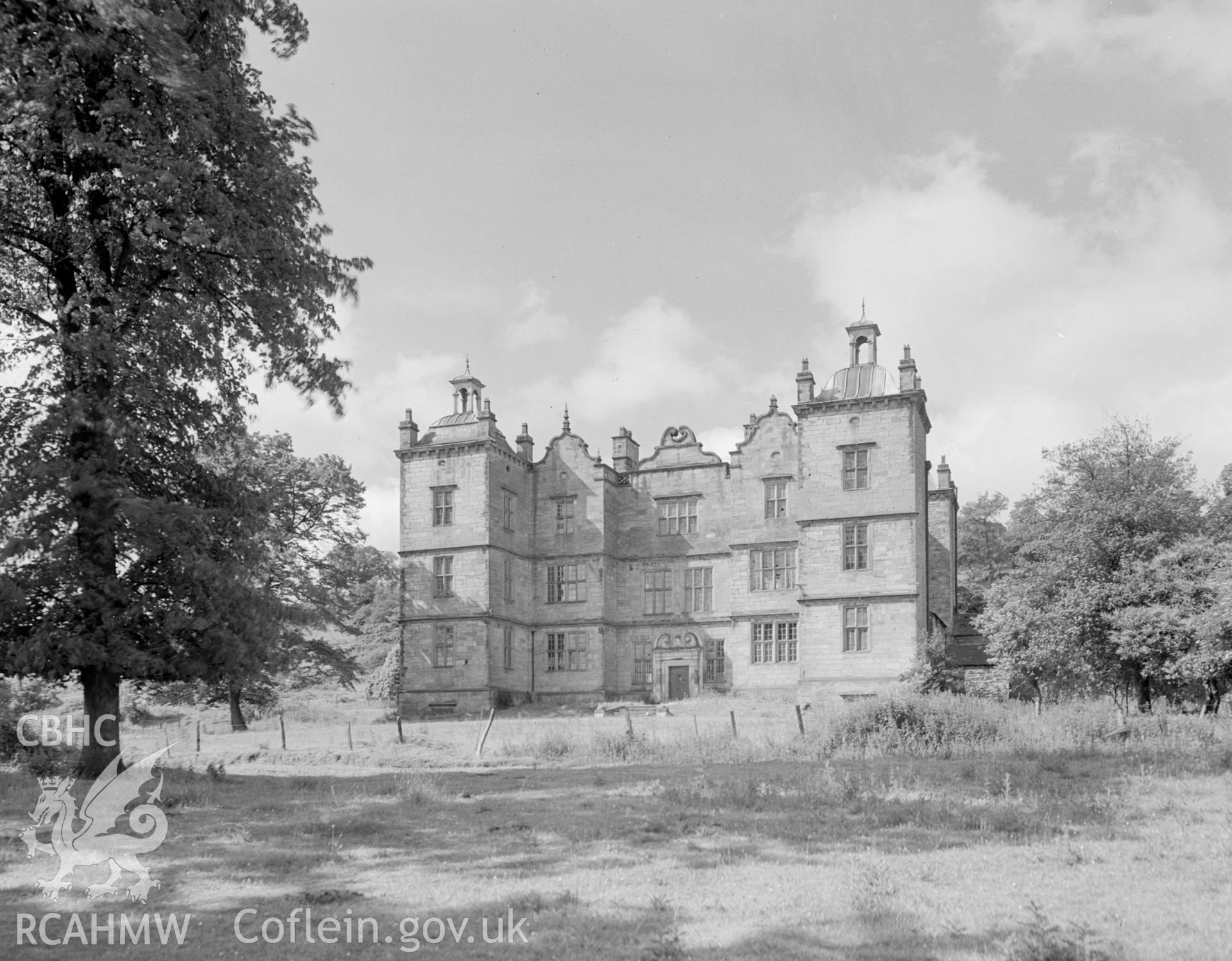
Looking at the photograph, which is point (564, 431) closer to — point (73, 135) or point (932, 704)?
point (932, 704)

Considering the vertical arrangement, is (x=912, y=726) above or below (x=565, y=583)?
below

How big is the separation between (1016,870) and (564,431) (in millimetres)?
36506

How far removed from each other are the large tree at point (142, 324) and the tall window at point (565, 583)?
27.2 meters

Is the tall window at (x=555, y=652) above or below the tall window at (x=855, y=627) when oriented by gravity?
below

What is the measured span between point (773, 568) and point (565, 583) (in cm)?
847

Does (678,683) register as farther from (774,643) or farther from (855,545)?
(855,545)

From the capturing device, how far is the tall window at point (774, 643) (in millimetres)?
40125

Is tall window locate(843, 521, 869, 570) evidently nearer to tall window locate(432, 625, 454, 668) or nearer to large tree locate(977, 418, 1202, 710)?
large tree locate(977, 418, 1202, 710)

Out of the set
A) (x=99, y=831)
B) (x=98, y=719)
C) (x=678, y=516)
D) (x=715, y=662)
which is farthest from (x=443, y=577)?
(x=99, y=831)

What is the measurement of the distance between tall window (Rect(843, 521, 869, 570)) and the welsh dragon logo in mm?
26773

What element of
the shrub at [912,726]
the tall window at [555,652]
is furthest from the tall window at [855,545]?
the shrub at [912,726]

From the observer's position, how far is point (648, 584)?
43844 millimetres

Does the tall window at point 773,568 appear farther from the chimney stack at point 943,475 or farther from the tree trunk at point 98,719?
the tree trunk at point 98,719

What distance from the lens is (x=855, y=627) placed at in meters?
36.8
